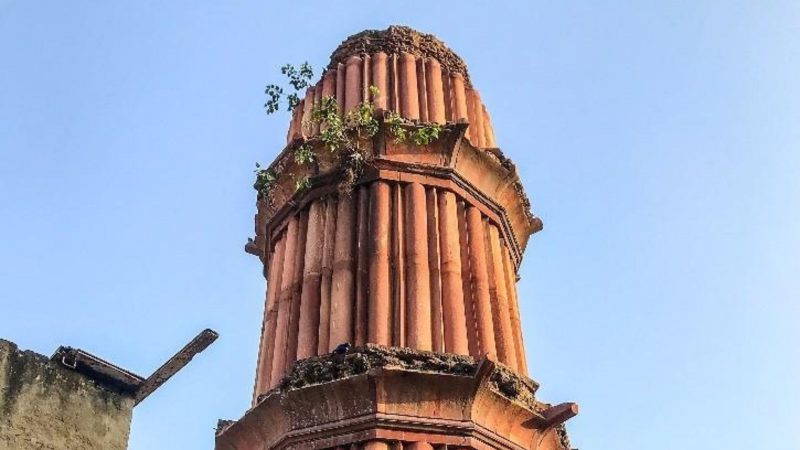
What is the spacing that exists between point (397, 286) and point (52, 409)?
12.0 ft

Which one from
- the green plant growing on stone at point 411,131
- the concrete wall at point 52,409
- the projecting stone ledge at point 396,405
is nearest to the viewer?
the concrete wall at point 52,409

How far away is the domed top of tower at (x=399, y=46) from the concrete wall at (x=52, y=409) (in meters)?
6.55

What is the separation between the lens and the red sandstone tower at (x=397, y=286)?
8945 mm

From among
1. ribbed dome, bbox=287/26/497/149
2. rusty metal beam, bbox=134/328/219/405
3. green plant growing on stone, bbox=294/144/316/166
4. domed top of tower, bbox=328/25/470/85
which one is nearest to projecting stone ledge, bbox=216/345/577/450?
rusty metal beam, bbox=134/328/219/405

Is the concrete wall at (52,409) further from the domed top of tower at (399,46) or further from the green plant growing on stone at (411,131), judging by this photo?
the domed top of tower at (399,46)

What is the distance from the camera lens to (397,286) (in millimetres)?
10109

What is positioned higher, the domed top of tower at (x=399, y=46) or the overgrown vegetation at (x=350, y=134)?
the domed top of tower at (x=399, y=46)

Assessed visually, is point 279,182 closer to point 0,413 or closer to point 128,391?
point 128,391

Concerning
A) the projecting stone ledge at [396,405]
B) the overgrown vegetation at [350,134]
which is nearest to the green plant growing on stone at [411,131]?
the overgrown vegetation at [350,134]

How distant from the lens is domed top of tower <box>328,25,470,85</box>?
13.5 meters

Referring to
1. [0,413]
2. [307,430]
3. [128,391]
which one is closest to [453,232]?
[307,430]

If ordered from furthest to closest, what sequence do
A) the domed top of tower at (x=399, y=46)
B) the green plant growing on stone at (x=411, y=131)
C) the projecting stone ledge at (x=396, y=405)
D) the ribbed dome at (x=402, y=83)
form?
the domed top of tower at (x=399, y=46) < the ribbed dome at (x=402, y=83) < the green plant growing on stone at (x=411, y=131) < the projecting stone ledge at (x=396, y=405)

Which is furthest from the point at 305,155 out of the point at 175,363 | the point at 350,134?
the point at 175,363

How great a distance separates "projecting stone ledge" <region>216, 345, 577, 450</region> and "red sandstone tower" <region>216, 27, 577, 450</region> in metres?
0.01
